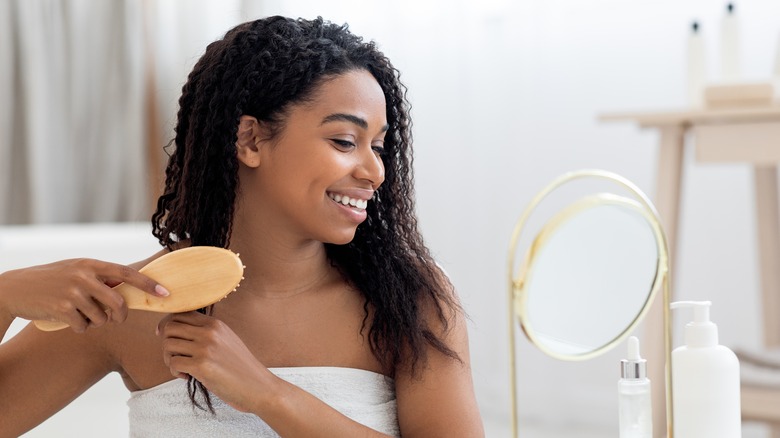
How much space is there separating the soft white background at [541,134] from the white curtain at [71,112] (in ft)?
1.35

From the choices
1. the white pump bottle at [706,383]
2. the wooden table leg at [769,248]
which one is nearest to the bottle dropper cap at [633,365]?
the white pump bottle at [706,383]

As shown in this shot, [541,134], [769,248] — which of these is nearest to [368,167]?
[769,248]

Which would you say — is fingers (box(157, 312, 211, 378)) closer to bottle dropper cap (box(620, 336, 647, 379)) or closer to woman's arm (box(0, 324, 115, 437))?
woman's arm (box(0, 324, 115, 437))

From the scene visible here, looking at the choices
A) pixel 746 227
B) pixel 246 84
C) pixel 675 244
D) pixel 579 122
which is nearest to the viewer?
pixel 246 84

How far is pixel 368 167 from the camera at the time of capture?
3.49 feet

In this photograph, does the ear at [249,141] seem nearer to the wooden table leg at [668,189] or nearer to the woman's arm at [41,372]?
the woman's arm at [41,372]

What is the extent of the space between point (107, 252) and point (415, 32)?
1318mm

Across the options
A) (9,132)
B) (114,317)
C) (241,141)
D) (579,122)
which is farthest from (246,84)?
(9,132)

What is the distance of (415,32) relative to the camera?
2977 millimetres

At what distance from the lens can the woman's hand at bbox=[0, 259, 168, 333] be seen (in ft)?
2.96

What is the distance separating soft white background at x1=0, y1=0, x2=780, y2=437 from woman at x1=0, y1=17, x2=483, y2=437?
5.04 ft

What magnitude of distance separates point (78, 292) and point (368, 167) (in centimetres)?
31

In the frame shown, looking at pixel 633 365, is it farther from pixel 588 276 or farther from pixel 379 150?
pixel 379 150

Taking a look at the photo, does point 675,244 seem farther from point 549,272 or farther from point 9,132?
point 9,132
